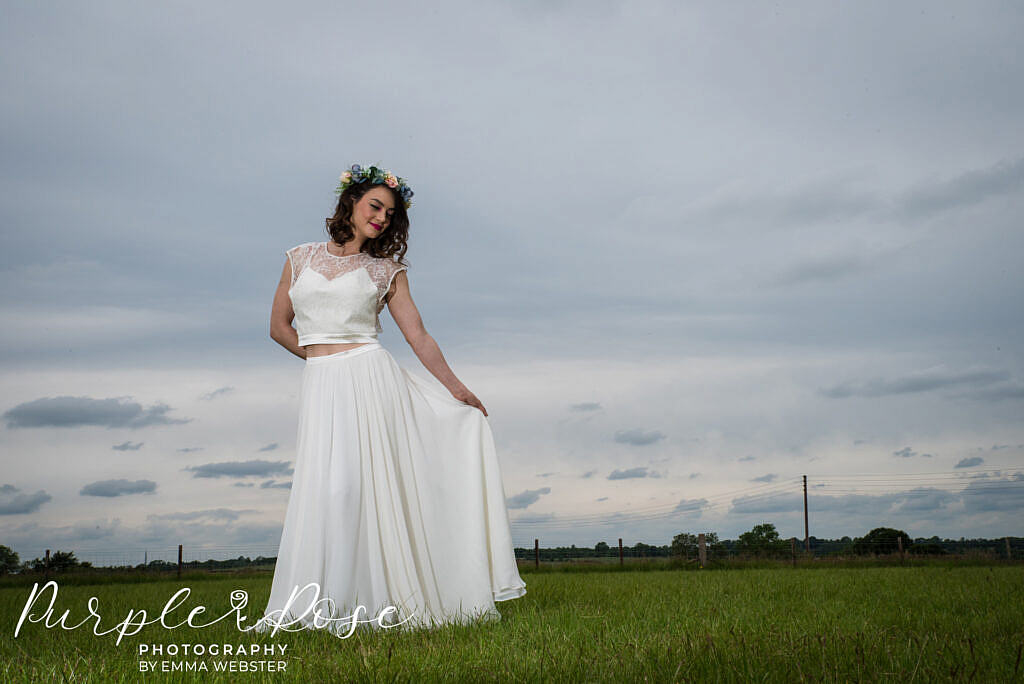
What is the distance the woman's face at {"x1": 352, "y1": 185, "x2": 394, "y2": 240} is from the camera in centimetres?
531

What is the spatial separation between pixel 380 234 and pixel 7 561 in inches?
729

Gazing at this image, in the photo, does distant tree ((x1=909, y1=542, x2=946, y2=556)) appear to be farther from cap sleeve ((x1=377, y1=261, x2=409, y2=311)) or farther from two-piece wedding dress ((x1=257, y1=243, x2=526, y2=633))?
cap sleeve ((x1=377, y1=261, x2=409, y2=311))

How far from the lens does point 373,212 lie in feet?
17.4

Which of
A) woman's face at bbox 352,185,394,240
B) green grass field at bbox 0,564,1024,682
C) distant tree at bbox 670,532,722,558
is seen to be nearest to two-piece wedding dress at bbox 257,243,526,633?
woman's face at bbox 352,185,394,240

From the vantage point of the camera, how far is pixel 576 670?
3096 mm

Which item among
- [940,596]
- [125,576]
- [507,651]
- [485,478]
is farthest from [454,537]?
[125,576]

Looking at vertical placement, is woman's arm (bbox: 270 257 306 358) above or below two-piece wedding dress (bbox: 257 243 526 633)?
above

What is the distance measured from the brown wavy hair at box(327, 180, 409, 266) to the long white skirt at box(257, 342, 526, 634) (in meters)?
0.67

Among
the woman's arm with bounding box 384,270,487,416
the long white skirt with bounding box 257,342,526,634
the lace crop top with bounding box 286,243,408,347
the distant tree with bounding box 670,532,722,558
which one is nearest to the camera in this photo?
the long white skirt with bounding box 257,342,526,634

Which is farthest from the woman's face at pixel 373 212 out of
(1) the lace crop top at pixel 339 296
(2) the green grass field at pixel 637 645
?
(2) the green grass field at pixel 637 645

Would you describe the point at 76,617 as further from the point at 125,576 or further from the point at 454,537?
the point at 125,576

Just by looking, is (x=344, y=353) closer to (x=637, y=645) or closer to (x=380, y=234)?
(x=380, y=234)

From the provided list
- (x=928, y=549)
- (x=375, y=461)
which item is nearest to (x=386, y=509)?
(x=375, y=461)

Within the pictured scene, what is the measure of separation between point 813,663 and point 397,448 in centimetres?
282
